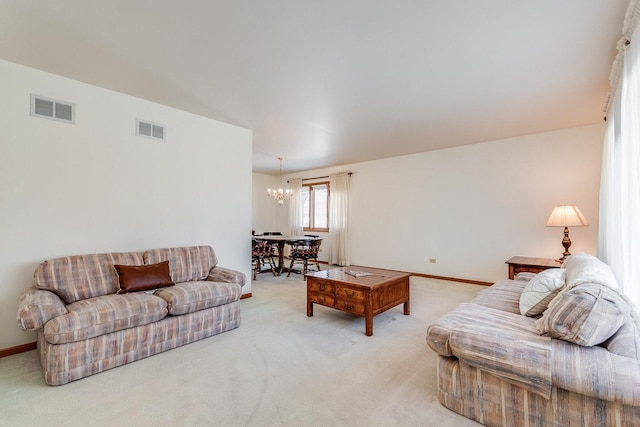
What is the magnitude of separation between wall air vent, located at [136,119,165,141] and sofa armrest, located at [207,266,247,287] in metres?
1.85

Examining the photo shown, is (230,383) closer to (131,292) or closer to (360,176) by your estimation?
(131,292)

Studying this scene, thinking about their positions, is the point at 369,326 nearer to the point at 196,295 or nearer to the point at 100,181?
the point at 196,295

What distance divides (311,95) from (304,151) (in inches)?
106

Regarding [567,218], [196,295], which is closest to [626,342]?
[567,218]

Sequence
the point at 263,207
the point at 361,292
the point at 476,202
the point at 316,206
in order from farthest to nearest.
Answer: the point at 263,207 → the point at 316,206 → the point at 476,202 → the point at 361,292

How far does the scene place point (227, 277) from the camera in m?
3.38

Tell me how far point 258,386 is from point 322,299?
1.46m

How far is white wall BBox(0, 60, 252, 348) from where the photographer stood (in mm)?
2688

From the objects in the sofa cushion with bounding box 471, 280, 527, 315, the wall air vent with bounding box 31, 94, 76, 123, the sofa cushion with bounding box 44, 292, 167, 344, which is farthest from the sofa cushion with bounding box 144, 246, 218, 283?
the sofa cushion with bounding box 471, 280, 527, 315

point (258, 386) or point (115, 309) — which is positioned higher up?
point (115, 309)

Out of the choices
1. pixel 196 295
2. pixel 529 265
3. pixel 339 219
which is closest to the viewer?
pixel 196 295

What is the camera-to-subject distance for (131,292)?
281 centimetres

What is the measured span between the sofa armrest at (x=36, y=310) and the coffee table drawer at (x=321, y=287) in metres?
2.32

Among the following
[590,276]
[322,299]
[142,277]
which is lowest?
[322,299]
